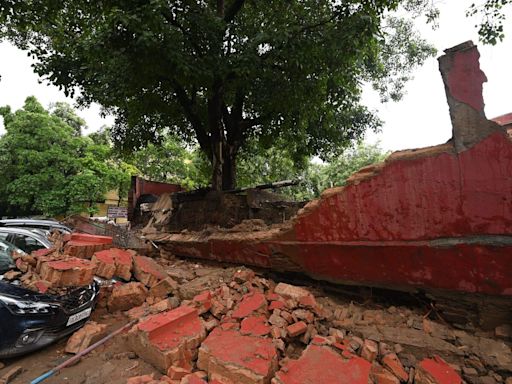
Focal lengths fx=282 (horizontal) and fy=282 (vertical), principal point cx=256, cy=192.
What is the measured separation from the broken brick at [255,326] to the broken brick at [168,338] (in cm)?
41

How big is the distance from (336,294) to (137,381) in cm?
238

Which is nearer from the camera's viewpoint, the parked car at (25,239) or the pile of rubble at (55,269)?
the pile of rubble at (55,269)

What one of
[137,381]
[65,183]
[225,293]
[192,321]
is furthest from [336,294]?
[65,183]

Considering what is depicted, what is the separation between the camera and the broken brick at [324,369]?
2.08 meters

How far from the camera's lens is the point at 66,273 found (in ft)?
12.0

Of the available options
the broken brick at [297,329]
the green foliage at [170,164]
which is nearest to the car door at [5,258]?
the broken brick at [297,329]

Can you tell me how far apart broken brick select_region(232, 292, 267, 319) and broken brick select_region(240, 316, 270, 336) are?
115 mm

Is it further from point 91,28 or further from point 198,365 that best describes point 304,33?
point 198,365

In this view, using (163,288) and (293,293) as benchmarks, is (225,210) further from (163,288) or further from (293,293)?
(293,293)

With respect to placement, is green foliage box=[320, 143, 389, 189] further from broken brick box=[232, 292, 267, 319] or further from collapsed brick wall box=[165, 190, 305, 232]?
broken brick box=[232, 292, 267, 319]

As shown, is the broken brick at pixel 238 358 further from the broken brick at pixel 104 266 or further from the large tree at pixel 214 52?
the large tree at pixel 214 52

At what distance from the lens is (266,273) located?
4289 millimetres

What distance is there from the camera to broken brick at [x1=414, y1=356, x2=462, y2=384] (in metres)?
2.13

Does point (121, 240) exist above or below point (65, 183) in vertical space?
below
